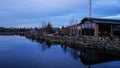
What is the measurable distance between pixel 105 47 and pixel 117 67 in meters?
12.4

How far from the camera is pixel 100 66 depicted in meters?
19.6

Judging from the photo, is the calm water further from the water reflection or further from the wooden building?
the wooden building

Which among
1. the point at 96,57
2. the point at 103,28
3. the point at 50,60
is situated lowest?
the point at 50,60

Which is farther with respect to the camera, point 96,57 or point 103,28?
point 103,28

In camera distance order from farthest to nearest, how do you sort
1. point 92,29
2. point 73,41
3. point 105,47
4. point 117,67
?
point 92,29
point 73,41
point 105,47
point 117,67

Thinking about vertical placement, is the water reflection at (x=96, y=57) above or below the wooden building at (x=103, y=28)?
below

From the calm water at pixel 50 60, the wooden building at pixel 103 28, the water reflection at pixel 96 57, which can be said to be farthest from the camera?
the wooden building at pixel 103 28

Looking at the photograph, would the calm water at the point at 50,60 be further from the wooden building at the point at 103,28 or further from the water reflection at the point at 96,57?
the wooden building at the point at 103,28

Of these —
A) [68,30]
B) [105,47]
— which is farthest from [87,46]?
[68,30]

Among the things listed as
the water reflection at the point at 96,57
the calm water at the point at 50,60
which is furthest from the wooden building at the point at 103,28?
the water reflection at the point at 96,57

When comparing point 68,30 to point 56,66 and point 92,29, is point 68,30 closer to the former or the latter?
point 92,29

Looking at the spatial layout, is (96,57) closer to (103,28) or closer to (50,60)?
(50,60)

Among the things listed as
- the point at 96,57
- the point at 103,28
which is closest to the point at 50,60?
the point at 96,57

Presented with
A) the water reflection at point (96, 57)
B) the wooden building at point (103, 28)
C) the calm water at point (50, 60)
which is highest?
the wooden building at point (103, 28)
